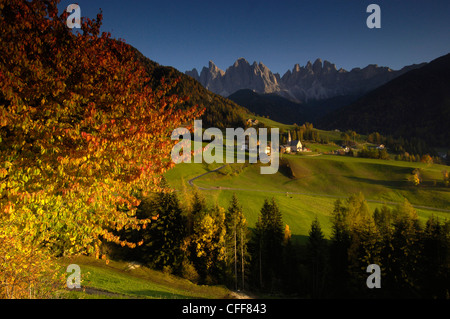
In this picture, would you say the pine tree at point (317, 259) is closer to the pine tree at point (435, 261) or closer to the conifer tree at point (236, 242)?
the conifer tree at point (236, 242)

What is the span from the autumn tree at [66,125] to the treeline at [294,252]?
118 feet

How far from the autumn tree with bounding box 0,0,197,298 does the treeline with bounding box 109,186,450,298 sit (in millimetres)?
35924

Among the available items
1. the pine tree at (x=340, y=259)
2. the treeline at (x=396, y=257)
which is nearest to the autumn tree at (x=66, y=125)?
the treeline at (x=396, y=257)

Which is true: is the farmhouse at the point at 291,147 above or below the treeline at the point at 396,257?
above

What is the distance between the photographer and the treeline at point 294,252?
123 ft

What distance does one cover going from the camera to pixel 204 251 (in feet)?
146

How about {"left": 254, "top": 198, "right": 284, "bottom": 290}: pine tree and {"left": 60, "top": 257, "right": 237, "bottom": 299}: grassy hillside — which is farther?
{"left": 254, "top": 198, "right": 284, "bottom": 290}: pine tree

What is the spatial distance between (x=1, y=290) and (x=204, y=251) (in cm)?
3742

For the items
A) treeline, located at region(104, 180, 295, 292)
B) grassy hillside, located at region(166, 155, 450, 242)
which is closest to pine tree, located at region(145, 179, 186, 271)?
treeline, located at region(104, 180, 295, 292)

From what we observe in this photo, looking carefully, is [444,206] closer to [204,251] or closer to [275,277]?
[275,277]

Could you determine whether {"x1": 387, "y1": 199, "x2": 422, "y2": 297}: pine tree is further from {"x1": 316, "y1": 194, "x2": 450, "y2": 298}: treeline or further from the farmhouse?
the farmhouse

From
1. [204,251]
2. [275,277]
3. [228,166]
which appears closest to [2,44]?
[204,251]

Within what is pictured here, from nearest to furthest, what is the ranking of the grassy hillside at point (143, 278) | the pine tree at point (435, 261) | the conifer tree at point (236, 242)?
the grassy hillside at point (143, 278), the pine tree at point (435, 261), the conifer tree at point (236, 242)

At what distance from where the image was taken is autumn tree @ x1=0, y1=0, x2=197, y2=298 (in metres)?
7.68
